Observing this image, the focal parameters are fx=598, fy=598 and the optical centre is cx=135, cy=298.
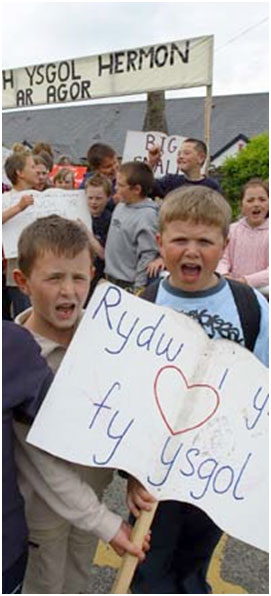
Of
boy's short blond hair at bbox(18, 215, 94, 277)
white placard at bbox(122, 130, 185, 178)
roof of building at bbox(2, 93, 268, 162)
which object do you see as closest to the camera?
boy's short blond hair at bbox(18, 215, 94, 277)

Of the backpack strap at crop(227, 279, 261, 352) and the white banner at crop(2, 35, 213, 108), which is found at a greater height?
the white banner at crop(2, 35, 213, 108)

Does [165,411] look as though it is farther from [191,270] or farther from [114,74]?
[114,74]

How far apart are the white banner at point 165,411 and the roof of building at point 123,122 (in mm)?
35433

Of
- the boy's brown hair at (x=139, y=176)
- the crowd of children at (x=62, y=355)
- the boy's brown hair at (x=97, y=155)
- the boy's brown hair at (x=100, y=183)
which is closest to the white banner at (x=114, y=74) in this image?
the boy's brown hair at (x=97, y=155)

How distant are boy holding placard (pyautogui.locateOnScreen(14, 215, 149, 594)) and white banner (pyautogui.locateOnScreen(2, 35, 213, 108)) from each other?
380cm

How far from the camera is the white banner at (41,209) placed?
3.87 m

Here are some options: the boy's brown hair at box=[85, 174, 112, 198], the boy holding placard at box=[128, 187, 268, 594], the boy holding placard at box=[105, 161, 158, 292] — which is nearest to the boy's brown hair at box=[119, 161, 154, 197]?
the boy holding placard at box=[105, 161, 158, 292]

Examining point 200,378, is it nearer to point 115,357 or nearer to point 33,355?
point 115,357

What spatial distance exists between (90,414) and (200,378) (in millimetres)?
252

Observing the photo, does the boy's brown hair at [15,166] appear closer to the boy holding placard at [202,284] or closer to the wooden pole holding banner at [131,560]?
the boy holding placard at [202,284]

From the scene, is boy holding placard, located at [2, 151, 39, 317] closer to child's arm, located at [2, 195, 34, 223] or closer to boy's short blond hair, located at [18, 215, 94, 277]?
child's arm, located at [2, 195, 34, 223]

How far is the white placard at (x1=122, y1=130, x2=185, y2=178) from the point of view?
531 cm

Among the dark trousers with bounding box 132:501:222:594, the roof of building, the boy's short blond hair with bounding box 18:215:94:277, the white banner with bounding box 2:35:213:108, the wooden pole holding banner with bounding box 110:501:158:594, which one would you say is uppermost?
the roof of building

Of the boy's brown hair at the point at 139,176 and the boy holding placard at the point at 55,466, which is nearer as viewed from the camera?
the boy holding placard at the point at 55,466
